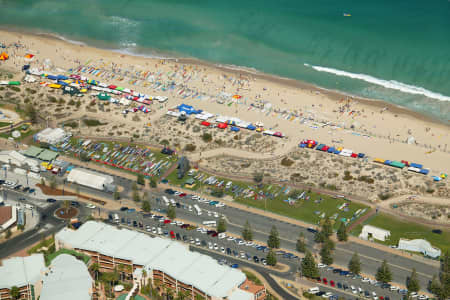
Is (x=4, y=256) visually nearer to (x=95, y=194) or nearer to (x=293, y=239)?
(x=95, y=194)

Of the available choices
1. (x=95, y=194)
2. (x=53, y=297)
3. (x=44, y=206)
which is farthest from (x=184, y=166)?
(x=53, y=297)

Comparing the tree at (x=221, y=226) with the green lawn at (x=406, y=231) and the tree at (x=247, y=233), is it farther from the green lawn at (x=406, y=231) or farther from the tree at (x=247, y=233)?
the green lawn at (x=406, y=231)

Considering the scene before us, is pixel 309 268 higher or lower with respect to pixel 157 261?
lower

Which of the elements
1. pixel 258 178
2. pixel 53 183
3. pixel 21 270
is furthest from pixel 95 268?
pixel 258 178

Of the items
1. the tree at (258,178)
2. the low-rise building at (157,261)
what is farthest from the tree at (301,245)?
the tree at (258,178)

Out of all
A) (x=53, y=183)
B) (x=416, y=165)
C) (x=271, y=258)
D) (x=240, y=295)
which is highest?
(x=416, y=165)

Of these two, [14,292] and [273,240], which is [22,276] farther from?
[273,240]

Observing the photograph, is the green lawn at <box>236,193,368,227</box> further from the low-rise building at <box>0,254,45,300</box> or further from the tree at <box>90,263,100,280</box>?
the low-rise building at <box>0,254,45,300</box>
